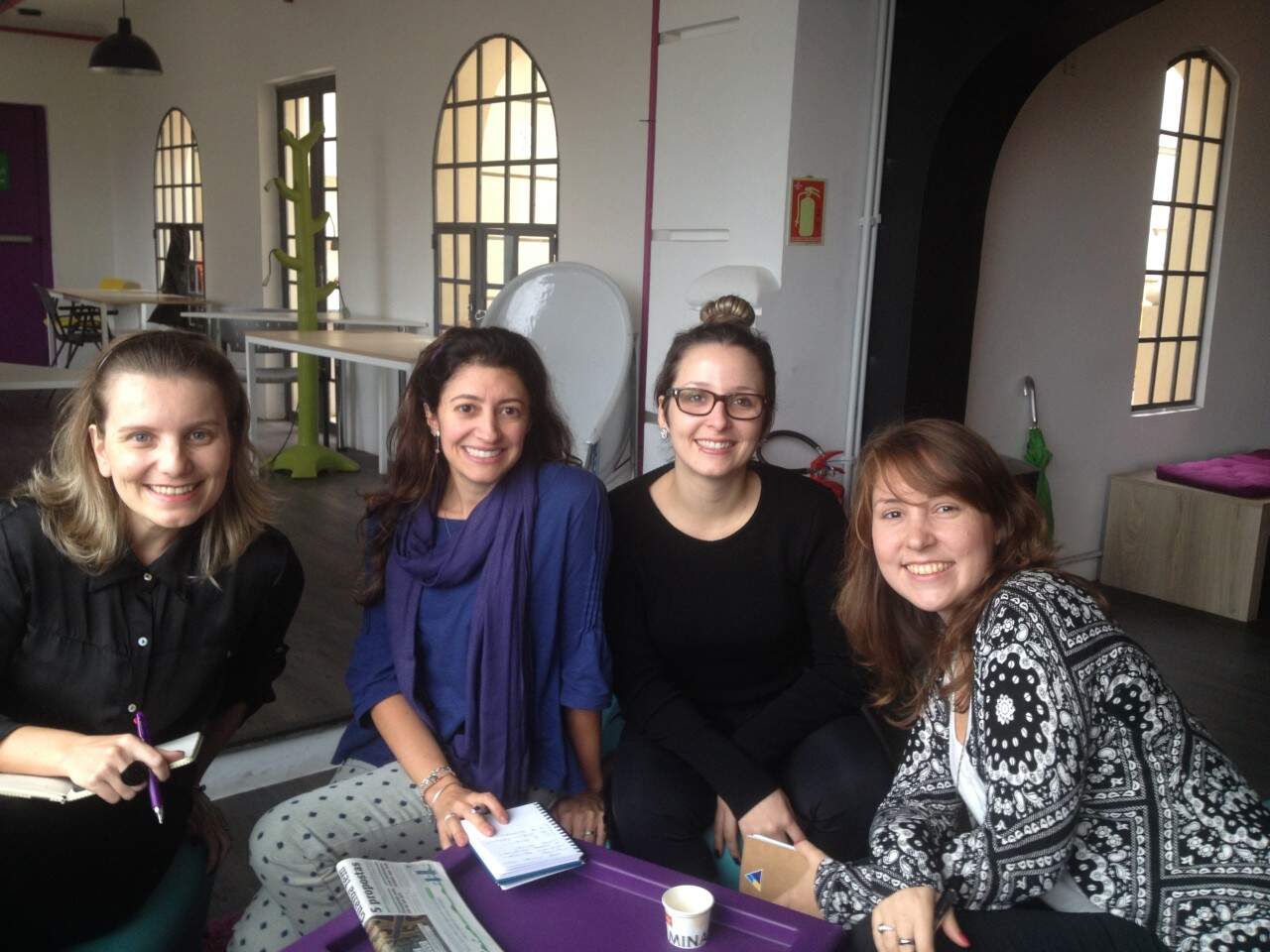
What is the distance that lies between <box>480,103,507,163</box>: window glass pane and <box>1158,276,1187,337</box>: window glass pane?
118 inches

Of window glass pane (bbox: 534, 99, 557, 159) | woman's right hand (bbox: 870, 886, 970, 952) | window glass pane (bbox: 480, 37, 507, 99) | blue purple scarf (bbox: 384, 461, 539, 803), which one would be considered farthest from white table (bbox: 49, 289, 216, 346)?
woman's right hand (bbox: 870, 886, 970, 952)

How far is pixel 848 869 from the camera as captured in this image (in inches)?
59.1

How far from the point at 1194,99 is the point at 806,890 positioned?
4.04m

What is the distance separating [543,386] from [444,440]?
0.20 metres

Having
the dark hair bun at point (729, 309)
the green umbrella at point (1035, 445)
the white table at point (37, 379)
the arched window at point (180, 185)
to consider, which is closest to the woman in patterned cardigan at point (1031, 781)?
the dark hair bun at point (729, 309)

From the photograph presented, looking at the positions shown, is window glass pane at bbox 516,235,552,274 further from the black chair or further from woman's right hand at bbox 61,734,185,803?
the black chair

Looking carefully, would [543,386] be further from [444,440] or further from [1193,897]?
[1193,897]

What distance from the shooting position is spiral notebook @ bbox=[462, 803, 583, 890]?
4.53ft

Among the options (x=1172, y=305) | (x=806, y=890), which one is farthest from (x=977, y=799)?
(x=1172, y=305)

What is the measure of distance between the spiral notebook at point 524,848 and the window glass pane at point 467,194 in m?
4.30

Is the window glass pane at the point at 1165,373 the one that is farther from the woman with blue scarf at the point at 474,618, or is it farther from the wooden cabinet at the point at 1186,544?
the woman with blue scarf at the point at 474,618

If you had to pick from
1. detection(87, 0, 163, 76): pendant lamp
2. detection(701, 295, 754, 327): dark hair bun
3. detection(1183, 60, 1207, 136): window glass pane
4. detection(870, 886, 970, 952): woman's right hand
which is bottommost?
detection(870, 886, 970, 952): woman's right hand

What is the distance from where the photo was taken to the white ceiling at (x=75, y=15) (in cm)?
857

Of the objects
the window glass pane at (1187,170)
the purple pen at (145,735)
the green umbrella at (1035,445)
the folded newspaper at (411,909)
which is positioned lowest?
the folded newspaper at (411,909)
